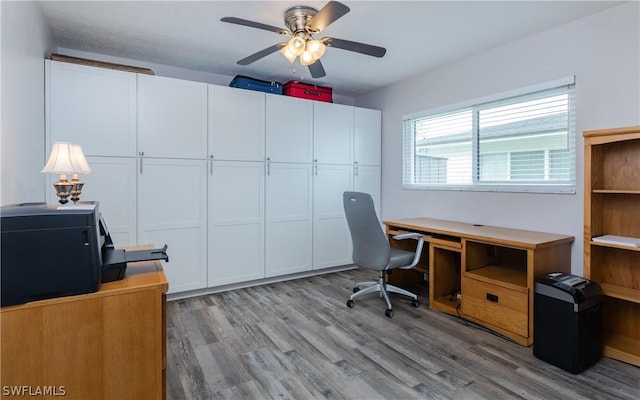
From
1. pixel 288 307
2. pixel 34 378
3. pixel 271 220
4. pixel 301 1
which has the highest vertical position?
pixel 301 1

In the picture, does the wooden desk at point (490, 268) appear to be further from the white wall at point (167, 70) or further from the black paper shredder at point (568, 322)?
the white wall at point (167, 70)

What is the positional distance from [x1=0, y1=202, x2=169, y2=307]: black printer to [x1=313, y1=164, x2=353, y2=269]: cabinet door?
2.94m

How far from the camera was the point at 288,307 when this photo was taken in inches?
120

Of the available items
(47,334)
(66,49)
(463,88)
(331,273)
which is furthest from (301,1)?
(331,273)

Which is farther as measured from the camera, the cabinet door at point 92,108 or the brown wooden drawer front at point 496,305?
the cabinet door at point 92,108

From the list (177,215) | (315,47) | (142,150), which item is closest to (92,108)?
(142,150)

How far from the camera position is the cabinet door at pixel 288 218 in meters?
3.71

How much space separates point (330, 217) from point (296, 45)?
2360mm

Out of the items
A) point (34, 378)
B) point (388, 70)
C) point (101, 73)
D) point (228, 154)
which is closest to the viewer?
point (34, 378)

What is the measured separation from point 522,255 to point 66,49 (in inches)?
185

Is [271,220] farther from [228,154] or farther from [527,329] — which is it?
[527,329]

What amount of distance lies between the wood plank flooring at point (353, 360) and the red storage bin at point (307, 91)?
2.43 meters

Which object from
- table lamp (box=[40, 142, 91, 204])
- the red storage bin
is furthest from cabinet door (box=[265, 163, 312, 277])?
table lamp (box=[40, 142, 91, 204])

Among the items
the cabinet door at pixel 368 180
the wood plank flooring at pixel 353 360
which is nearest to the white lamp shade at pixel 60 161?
the wood plank flooring at pixel 353 360
